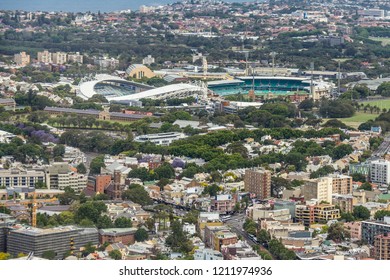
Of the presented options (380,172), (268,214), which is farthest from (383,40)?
(268,214)

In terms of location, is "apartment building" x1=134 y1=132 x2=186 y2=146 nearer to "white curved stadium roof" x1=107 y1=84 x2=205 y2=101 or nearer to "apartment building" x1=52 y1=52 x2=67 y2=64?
"white curved stadium roof" x1=107 y1=84 x2=205 y2=101

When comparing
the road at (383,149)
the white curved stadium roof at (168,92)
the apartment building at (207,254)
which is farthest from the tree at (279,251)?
the white curved stadium roof at (168,92)

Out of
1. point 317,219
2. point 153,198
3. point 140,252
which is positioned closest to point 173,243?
point 140,252

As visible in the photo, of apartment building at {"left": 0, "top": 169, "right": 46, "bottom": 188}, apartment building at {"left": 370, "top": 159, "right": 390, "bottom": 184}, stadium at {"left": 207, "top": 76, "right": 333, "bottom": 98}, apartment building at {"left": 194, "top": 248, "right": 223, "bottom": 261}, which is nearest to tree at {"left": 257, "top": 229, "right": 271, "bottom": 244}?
apartment building at {"left": 194, "top": 248, "right": 223, "bottom": 261}

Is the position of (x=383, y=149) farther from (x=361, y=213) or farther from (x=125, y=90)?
(x=125, y=90)

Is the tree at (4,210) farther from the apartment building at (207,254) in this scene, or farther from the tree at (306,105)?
the tree at (306,105)

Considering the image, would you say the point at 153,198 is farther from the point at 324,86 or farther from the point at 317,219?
the point at 324,86
